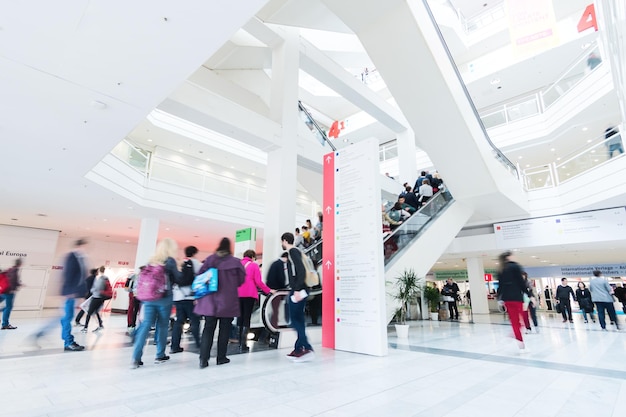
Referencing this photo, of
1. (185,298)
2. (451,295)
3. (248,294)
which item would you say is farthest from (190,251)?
(451,295)

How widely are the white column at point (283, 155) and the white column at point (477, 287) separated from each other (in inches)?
395

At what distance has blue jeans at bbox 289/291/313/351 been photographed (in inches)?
161

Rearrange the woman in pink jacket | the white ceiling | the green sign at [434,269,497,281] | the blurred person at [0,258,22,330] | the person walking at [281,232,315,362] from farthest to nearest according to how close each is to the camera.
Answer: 1. the green sign at [434,269,497,281]
2. the blurred person at [0,258,22,330]
3. the woman in pink jacket
4. the person walking at [281,232,315,362]
5. the white ceiling

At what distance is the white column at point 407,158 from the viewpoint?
14289 millimetres

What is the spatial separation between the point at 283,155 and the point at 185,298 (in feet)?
12.8

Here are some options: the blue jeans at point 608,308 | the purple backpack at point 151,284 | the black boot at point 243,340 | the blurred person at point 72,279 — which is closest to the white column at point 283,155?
the black boot at point 243,340

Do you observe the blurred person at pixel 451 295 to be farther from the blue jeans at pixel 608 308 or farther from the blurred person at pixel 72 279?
the blurred person at pixel 72 279

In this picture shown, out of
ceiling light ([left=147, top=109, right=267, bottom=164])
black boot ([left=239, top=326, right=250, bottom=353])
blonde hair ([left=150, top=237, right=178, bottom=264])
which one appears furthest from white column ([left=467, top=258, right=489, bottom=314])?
blonde hair ([left=150, top=237, right=178, bottom=264])

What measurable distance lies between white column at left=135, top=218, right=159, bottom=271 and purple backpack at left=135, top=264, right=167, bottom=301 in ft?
26.4

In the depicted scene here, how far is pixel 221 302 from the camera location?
3.79 m

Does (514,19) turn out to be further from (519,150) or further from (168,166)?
(168,166)

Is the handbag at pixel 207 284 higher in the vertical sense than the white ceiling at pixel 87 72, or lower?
lower

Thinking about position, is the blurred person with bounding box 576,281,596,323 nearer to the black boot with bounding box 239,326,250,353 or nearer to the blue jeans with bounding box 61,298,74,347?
the black boot with bounding box 239,326,250,353

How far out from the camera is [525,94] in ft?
57.4
